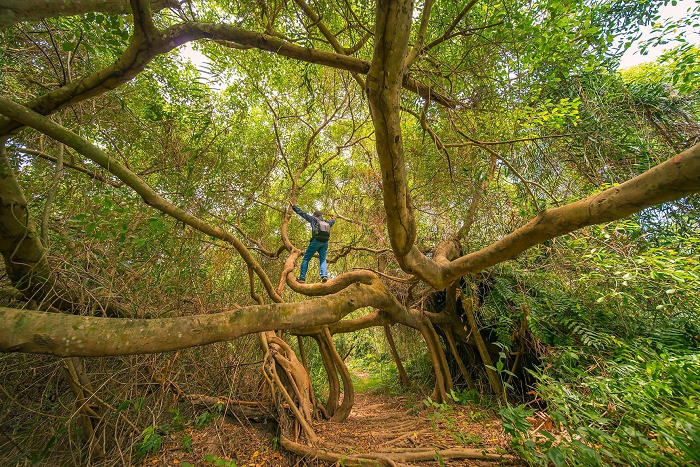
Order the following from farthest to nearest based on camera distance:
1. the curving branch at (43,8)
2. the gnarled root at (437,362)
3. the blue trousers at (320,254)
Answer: the gnarled root at (437,362)
the blue trousers at (320,254)
the curving branch at (43,8)

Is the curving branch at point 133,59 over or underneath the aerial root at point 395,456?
over

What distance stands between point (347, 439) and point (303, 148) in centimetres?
534

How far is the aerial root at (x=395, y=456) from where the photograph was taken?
2.48 meters

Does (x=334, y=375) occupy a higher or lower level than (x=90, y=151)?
lower

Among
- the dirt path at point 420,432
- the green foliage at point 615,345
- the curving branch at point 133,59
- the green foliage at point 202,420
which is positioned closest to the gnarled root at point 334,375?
the dirt path at point 420,432

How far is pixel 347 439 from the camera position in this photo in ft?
11.4

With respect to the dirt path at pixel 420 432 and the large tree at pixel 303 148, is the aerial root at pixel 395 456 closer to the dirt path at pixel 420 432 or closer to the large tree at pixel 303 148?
the dirt path at pixel 420 432

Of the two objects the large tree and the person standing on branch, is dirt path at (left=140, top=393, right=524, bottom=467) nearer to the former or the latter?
the large tree

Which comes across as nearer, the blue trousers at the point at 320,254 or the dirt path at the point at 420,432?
the dirt path at the point at 420,432

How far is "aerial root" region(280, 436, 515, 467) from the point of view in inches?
97.7

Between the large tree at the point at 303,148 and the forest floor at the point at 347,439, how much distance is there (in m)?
0.37

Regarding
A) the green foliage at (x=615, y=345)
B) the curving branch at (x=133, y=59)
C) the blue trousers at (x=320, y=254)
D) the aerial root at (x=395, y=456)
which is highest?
the curving branch at (x=133, y=59)

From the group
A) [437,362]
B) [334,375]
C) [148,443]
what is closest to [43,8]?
[148,443]

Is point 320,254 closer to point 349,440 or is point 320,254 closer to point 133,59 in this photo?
point 349,440
